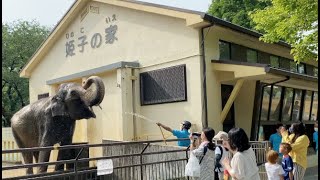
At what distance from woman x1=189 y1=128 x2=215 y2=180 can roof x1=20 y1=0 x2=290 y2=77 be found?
688 cm

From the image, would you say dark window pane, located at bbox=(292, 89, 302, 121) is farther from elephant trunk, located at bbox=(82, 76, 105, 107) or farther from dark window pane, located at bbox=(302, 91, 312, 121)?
elephant trunk, located at bbox=(82, 76, 105, 107)

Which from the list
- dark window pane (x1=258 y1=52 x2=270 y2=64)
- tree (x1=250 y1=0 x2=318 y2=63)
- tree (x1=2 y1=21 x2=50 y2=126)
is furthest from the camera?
tree (x1=2 y1=21 x2=50 y2=126)

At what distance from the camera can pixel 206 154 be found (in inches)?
224

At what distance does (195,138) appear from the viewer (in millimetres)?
6375

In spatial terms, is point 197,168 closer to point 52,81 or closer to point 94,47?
point 94,47

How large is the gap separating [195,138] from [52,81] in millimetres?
12644

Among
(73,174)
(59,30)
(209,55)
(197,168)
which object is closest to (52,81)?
(59,30)

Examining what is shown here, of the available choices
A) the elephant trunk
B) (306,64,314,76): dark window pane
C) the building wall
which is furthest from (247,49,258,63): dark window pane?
the elephant trunk

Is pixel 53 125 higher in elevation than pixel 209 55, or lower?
lower

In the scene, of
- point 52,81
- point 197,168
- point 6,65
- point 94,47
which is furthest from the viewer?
point 6,65

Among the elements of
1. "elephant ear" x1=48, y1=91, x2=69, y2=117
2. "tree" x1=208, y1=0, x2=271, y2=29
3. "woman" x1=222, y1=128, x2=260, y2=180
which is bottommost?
"woman" x1=222, y1=128, x2=260, y2=180

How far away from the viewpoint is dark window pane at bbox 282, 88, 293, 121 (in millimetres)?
16094

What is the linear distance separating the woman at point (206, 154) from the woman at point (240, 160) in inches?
47.8

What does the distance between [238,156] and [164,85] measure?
30.9 feet
